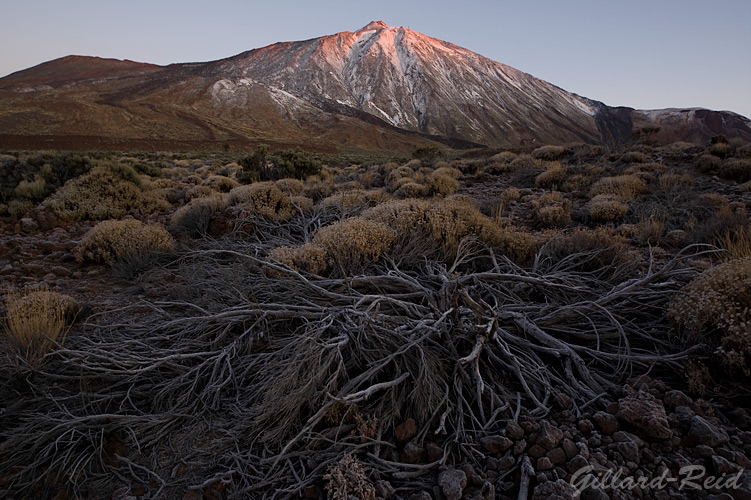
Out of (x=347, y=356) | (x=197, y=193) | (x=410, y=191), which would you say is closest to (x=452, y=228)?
(x=347, y=356)

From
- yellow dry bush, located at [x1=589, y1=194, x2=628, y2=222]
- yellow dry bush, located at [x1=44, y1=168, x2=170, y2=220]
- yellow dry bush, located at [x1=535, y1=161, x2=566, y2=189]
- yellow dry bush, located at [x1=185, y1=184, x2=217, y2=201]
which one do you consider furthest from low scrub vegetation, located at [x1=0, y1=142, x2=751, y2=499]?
yellow dry bush, located at [x1=185, y1=184, x2=217, y2=201]

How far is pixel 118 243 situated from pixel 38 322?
242 centimetres

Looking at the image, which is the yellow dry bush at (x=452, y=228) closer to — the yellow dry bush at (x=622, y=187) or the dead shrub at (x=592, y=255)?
the dead shrub at (x=592, y=255)

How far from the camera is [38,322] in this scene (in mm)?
2547

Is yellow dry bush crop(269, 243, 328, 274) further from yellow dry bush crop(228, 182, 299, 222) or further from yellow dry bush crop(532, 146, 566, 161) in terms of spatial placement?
yellow dry bush crop(532, 146, 566, 161)

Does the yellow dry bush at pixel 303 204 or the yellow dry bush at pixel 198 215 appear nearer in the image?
the yellow dry bush at pixel 198 215

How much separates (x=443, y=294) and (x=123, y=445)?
211 centimetres

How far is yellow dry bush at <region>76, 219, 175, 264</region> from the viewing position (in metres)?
4.58

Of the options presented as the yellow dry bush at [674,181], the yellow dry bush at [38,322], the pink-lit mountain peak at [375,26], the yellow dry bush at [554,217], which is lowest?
the yellow dry bush at [38,322]

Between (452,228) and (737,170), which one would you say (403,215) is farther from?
(737,170)

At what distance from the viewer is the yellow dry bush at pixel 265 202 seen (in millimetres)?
5676

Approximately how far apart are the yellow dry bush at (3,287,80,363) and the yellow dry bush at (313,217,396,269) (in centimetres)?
216

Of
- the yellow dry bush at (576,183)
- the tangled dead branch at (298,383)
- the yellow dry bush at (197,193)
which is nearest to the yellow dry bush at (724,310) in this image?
the tangled dead branch at (298,383)

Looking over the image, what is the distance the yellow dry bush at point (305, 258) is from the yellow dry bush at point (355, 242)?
4.3 inches
